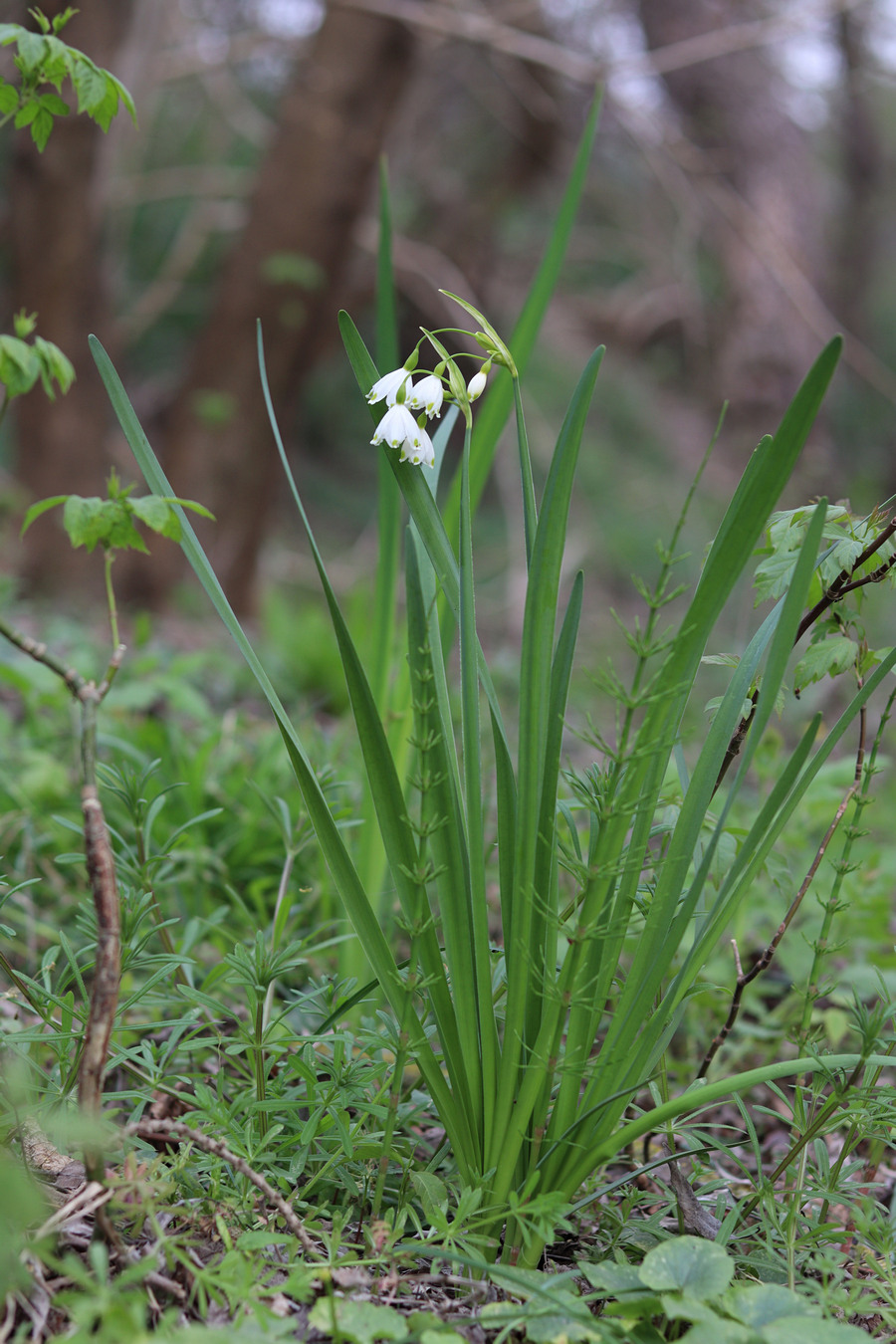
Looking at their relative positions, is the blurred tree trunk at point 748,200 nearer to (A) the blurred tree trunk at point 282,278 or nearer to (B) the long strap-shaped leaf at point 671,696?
(A) the blurred tree trunk at point 282,278

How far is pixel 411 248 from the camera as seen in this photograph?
4141mm

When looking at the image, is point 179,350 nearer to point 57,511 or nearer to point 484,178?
point 484,178

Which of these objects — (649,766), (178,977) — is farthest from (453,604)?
(178,977)

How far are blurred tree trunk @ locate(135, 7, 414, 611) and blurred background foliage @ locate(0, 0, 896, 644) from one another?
0.04 feet

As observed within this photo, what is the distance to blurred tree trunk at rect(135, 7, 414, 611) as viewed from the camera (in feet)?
11.6

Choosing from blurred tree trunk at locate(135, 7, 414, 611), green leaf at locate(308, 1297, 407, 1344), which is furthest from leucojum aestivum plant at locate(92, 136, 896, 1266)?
blurred tree trunk at locate(135, 7, 414, 611)

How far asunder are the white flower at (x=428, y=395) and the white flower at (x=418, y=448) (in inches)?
0.8

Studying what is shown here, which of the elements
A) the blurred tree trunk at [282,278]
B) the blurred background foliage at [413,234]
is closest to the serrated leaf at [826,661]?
the blurred background foliage at [413,234]

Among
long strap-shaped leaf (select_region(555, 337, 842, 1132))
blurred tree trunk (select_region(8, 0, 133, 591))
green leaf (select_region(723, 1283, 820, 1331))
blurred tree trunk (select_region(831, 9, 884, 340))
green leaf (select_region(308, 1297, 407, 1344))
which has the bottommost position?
green leaf (select_region(308, 1297, 407, 1344))

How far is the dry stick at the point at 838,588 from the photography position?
803mm

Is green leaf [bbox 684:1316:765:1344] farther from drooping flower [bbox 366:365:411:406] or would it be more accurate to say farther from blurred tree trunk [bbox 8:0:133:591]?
blurred tree trunk [bbox 8:0:133:591]

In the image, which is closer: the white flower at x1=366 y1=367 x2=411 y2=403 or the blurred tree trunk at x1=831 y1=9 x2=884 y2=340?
the white flower at x1=366 y1=367 x2=411 y2=403

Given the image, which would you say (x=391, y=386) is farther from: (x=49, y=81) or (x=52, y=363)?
(x=49, y=81)

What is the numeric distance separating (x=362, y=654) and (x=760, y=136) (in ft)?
14.8
